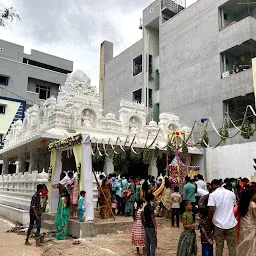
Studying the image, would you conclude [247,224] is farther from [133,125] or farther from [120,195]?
[133,125]

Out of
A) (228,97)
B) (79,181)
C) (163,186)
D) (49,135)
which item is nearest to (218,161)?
(228,97)

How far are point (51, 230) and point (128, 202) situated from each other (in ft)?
10.4

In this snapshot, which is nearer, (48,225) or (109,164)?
(48,225)

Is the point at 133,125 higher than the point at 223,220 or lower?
higher

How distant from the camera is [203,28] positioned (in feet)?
75.9

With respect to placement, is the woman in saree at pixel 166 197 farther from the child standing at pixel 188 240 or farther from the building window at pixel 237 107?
the building window at pixel 237 107

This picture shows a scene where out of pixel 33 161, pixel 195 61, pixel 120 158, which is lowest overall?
pixel 33 161

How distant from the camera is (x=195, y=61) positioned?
2353 centimetres

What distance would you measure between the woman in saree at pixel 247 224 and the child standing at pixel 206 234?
471 millimetres

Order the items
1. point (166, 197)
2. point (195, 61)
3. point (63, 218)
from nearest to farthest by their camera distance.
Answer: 1. point (63, 218)
2. point (166, 197)
3. point (195, 61)

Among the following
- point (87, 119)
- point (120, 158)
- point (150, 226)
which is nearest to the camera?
point (150, 226)

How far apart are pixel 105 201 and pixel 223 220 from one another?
19.8 feet

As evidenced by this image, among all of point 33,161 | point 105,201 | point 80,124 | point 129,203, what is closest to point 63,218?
point 105,201

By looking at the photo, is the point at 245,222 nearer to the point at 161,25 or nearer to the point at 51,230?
the point at 51,230
